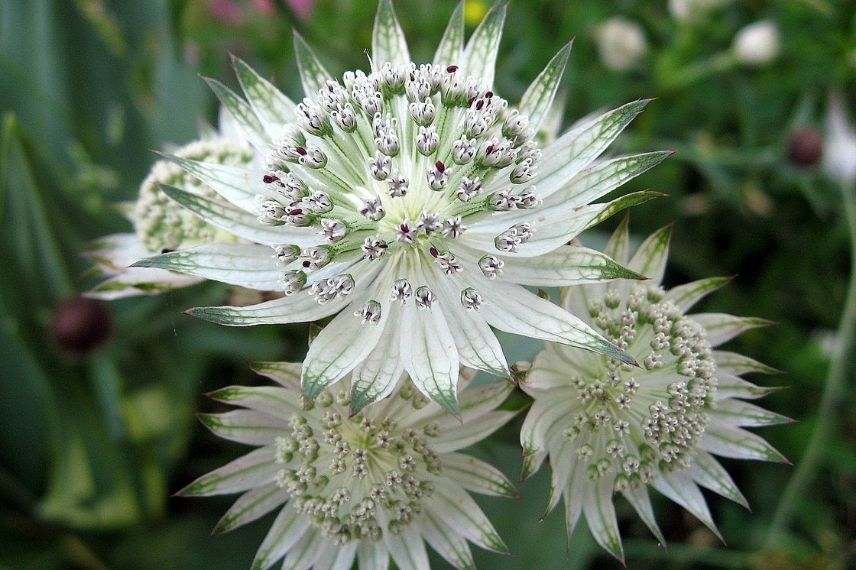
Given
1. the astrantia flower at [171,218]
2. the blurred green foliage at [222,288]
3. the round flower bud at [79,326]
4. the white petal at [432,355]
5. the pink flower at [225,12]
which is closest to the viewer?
the white petal at [432,355]

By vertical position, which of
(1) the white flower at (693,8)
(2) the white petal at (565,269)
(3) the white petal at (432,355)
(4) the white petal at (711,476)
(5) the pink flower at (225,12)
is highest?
(1) the white flower at (693,8)

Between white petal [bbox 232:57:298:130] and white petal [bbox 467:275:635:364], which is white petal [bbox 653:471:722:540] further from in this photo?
white petal [bbox 232:57:298:130]

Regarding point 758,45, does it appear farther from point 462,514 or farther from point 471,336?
point 462,514

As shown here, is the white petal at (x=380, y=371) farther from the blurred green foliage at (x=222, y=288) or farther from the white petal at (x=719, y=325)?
the blurred green foliage at (x=222, y=288)

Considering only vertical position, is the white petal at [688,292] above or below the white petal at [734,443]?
above

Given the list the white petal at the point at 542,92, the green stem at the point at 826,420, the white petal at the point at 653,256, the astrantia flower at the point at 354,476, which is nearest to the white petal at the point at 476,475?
the astrantia flower at the point at 354,476

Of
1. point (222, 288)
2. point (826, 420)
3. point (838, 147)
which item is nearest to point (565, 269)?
point (222, 288)

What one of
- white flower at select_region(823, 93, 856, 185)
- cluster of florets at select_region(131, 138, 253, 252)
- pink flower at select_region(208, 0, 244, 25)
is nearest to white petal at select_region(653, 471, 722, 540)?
cluster of florets at select_region(131, 138, 253, 252)
